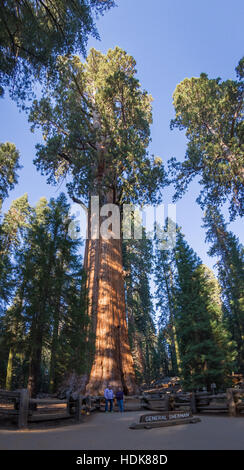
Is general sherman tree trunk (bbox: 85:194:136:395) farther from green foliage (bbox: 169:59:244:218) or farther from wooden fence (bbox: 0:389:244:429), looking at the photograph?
green foliage (bbox: 169:59:244:218)

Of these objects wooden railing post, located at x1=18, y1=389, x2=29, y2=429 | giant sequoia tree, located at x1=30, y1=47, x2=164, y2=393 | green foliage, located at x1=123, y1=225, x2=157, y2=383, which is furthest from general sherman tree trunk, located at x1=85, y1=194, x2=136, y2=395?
green foliage, located at x1=123, y1=225, x2=157, y2=383

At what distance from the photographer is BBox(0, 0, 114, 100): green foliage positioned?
8.29 m

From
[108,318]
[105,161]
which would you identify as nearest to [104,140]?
[105,161]

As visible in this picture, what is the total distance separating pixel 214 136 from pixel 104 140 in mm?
7427

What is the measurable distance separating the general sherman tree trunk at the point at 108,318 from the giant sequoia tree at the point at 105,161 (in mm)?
50

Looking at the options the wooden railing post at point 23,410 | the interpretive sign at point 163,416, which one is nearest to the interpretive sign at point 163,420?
the interpretive sign at point 163,416

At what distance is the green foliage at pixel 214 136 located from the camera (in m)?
14.7

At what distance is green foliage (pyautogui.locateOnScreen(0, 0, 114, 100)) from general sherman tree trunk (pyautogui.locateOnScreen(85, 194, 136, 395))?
9.64 meters

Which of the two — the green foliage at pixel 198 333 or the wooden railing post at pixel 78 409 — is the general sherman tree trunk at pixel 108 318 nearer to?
the wooden railing post at pixel 78 409

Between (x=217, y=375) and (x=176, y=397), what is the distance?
5307 millimetres

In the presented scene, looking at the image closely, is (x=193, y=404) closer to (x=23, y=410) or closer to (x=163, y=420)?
(x=163, y=420)

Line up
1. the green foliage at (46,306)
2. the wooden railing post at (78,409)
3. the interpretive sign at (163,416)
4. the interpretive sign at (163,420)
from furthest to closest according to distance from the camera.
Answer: the green foliage at (46,306) < the wooden railing post at (78,409) < the interpretive sign at (163,416) < the interpretive sign at (163,420)
